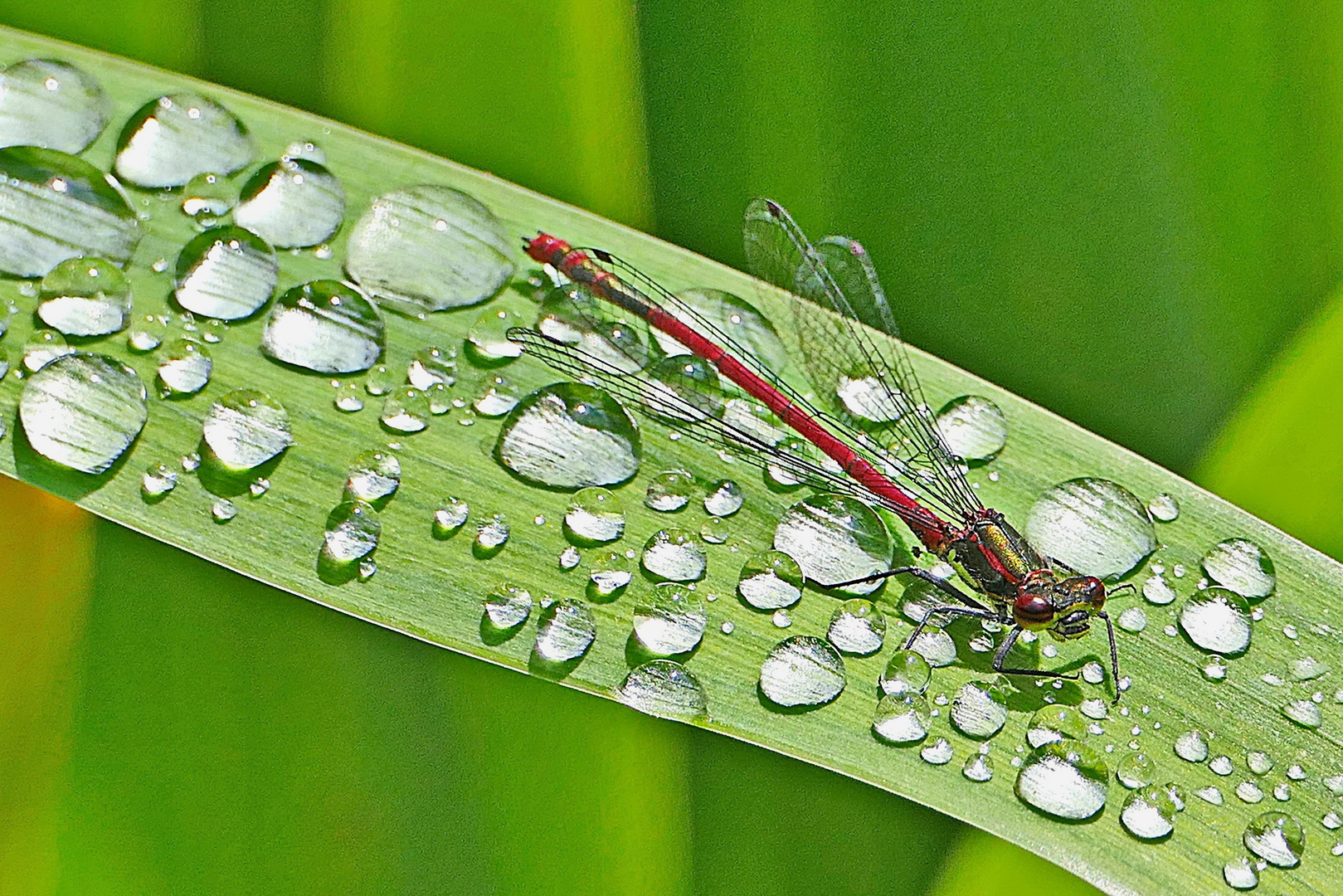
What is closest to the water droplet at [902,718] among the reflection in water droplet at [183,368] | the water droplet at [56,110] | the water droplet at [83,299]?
the reflection in water droplet at [183,368]

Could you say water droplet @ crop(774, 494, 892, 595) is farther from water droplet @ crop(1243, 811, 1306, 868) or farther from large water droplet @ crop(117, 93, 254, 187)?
large water droplet @ crop(117, 93, 254, 187)

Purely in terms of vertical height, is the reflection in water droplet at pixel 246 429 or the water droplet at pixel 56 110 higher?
the water droplet at pixel 56 110

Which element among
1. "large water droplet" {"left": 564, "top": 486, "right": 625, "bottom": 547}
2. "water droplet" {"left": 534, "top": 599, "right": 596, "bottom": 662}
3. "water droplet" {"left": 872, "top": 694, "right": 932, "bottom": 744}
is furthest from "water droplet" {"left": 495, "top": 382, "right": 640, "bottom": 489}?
"water droplet" {"left": 872, "top": 694, "right": 932, "bottom": 744}

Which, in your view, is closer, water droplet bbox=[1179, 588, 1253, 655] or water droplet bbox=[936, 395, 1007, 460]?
water droplet bbox=[1179, 588, 1253, 655]

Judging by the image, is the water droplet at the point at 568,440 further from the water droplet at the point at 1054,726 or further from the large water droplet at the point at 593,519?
the water droplet at the point at 1054,726

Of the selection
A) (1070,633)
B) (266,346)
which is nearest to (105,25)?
(266,346)

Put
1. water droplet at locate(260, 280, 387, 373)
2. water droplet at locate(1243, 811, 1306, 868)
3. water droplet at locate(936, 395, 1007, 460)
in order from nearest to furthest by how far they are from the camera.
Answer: water droplet at locate(1243, 811, 1306, 868) < water droplet at locate(260, 280, 387, 373) < water droplet at locate(936, 395, 1007, 460)
